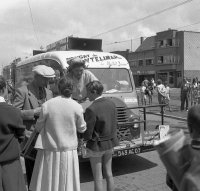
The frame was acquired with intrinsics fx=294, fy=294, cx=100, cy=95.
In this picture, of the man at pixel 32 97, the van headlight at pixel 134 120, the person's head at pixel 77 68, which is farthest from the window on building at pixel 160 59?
the man at pixel 32 97

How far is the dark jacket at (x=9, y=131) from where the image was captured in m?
2.94

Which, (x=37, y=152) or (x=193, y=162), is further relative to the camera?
(x=37, y=152)

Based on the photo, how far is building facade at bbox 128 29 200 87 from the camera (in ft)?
163

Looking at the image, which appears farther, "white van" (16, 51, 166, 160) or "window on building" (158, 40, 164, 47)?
"window on building" (158, 40, 164, 47)

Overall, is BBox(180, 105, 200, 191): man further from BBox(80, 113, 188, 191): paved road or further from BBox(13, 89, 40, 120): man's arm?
BBox(80, 113, 188, 191): paved road

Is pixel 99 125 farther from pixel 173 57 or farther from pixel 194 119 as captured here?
pixel 173 57

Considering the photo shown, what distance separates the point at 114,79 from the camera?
6.79 metres

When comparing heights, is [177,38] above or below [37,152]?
above

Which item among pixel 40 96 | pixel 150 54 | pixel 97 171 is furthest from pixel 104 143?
pixel 150 54

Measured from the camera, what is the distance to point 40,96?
3744 mm

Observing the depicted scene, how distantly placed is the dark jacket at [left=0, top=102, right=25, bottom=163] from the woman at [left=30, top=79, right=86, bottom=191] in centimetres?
32

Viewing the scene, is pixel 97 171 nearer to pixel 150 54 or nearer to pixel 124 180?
pixel 124 180

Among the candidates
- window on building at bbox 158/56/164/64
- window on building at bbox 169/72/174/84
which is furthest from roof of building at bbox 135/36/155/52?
window on building at bbox 169/72/174/84

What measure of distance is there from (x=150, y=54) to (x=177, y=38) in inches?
253
